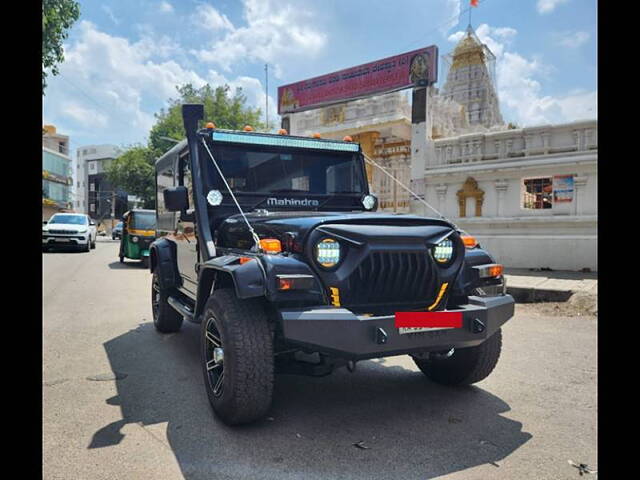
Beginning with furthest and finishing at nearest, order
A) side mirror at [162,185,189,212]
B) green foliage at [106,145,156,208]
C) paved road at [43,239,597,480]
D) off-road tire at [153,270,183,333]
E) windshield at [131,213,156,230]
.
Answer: green foliage at [106,145,156,208] < windshield at [131,213,156,230] < off-road tire at [153,270,183,333] < side mirror at [162,185,189,212] < paved road at [43,239,597,480]

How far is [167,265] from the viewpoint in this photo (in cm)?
528

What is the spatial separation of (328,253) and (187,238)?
205cm

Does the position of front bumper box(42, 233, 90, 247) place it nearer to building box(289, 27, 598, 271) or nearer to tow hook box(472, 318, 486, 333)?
building box(289, 27, 598, 271)

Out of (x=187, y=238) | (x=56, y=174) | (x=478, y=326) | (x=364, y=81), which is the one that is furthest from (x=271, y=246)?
(x=56, y=174)

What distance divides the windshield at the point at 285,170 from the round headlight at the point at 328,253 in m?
1.46

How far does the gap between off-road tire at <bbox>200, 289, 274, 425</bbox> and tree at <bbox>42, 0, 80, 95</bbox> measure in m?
13.4

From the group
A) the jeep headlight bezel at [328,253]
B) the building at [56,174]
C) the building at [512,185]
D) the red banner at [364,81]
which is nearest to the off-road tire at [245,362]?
the jeep headlight bezel at [328,253]

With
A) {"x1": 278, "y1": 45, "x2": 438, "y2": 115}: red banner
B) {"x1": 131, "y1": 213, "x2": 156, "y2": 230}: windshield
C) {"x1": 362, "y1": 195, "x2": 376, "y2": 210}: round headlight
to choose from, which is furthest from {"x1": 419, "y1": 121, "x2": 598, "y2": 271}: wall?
{"x1": 131, "y1": 213, "x2": 156, "y2": 230}: windshield

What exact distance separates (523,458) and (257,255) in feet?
6.43

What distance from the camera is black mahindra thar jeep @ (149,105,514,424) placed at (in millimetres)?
2805

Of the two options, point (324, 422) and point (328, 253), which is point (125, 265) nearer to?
point (324, 422)

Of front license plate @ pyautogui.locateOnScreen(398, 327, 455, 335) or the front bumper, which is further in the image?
the front bumper
